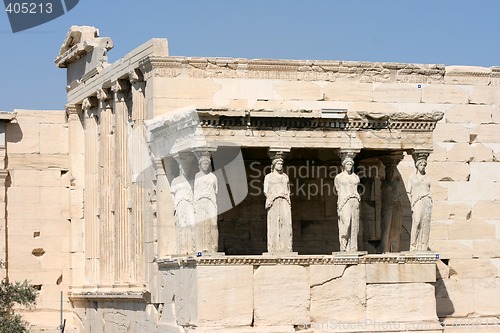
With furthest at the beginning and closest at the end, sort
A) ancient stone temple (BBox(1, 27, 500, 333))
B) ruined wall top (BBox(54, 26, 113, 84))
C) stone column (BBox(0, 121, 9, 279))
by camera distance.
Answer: stone column (BBox(0, 121, 9, 279)) → ruined wall top (BBox(54, 26, 113, 84)) → ancient stone temple (BBox(1, 27, 500, 333))

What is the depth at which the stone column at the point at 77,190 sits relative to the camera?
2955 centimetres

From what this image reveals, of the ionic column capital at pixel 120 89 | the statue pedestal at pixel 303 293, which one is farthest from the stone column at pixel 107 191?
the statue pedestal at pixel 303 293

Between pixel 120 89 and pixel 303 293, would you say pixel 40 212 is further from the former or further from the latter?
pixel 303 293

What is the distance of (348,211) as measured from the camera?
→ 23.1 m

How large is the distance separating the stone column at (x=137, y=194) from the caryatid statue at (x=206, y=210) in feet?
8.00

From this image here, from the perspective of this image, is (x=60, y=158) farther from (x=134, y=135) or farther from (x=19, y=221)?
(x=134, y=135)

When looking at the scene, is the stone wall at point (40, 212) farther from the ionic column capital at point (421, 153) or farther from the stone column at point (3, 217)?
the ionic column capital at point (421, 153)

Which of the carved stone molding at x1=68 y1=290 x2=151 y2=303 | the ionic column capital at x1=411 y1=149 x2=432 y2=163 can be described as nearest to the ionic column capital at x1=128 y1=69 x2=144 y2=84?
the carved stone molding at x1=68 y1=290 x2=151 y2=303

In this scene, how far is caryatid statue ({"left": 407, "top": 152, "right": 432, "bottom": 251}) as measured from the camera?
77.4ft

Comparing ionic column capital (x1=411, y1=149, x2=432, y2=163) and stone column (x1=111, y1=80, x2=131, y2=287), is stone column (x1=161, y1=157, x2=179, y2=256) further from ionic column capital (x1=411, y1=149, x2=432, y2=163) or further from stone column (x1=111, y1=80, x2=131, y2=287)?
ionic column capital (x1=411, y1=149, x2=432, y2=163)

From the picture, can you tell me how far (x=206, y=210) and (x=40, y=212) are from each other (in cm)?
784

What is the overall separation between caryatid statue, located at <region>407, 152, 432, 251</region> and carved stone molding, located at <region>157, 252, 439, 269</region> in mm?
253

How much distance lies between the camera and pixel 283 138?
23.0 m

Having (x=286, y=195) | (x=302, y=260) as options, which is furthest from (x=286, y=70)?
(x=302, y=260)
